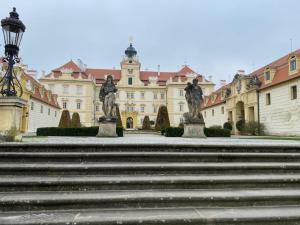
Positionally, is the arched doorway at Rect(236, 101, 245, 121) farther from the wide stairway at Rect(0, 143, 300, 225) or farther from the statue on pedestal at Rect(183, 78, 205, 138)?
the wide stairway at Rect(0, 143, 300, 225)

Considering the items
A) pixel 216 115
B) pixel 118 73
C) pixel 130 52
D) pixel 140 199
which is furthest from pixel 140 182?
pixel 130 52

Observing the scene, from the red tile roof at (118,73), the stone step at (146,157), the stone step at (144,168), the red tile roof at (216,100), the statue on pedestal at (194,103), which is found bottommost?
the stone step at (144,168)

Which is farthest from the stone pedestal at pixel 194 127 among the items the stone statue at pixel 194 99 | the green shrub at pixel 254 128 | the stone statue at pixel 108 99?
the green shrub at pixel 254 128

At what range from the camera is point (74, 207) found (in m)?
3.33

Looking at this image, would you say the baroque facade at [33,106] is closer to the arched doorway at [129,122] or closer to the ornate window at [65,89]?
the ornate window at [65,89]

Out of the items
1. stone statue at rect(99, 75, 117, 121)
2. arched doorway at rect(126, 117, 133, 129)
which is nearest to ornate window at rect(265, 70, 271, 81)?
stone statue at rect(99, 75, 117, 121)

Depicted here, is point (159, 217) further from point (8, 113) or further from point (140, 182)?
point (8, 113)

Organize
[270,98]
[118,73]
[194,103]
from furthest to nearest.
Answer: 1. [118,73]
2. [270,98]
3. [194,103]

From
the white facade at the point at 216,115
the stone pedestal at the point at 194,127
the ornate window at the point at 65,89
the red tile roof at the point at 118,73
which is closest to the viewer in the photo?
the stone pedestal at the point at 194,127

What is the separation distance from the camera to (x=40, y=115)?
29.7 m

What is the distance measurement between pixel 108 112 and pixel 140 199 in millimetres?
10962

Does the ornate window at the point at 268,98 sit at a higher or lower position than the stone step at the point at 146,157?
higher

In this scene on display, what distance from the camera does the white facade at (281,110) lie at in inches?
794

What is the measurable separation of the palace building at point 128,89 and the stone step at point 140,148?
48.9m
